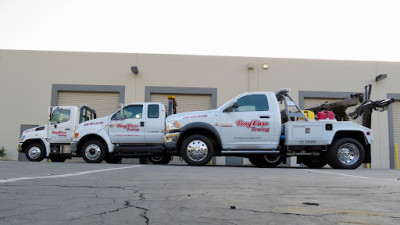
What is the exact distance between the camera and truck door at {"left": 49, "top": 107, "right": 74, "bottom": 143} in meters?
12.6

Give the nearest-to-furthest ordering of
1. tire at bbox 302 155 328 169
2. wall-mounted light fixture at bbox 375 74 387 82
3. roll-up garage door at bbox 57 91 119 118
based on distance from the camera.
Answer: tire at bbox 302 155 328 169
wall-mounted light fixture at bbox 375 74 387 82
roll-up garage door at bbox 57 91 119 118

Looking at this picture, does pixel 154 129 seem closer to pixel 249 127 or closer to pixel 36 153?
pixel 249 127

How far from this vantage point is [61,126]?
1269 cm

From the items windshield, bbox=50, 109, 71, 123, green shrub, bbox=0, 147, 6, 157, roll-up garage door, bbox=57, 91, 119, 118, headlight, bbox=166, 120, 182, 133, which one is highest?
roll-up garage door, bbox=57, 91, 119, 118

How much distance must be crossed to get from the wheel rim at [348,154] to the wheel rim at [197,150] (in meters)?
3.61

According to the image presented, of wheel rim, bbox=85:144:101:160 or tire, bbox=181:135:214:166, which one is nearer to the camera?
tire, bbox=181:135:214:166

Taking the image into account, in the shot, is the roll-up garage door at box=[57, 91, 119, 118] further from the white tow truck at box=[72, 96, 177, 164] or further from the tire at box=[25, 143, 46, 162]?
the white tow truck at box=[72, 96, 177, 164]

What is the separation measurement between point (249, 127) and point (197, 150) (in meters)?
1.55

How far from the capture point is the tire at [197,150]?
923cm

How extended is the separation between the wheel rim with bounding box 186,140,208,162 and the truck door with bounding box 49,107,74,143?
18.3 feet

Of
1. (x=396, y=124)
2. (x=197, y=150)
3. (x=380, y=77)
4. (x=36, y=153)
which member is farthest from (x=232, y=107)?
(x=396, y=124)

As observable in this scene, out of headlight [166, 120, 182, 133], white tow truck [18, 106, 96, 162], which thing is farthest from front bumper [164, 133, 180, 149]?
white tow truck [18, 106, 96, 162]

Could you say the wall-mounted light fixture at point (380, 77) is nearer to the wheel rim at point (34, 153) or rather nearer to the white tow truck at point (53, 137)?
the white tow truck at point (53, 137)

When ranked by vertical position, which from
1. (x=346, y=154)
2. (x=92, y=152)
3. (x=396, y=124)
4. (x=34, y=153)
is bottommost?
(x=34, y=153)
